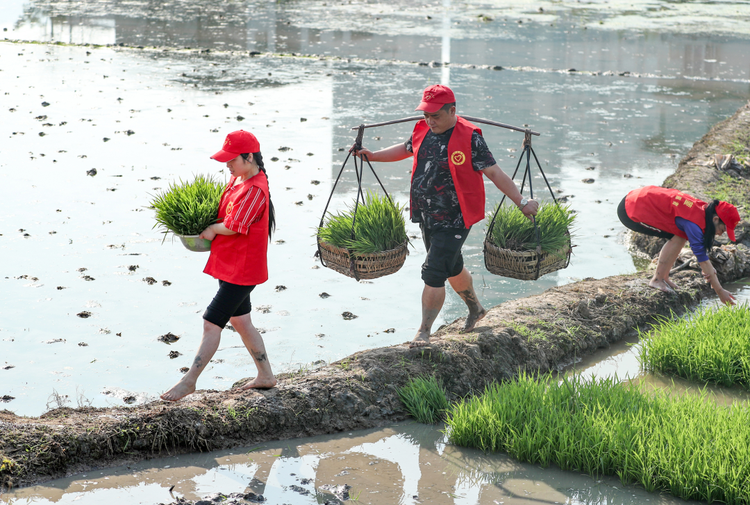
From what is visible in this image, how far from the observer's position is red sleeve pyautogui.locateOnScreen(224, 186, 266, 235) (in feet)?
12.0

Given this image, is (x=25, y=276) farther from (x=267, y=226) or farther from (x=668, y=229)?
(x=668, y=229)

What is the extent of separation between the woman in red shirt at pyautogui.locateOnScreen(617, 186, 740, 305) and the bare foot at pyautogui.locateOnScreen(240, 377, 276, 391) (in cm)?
324

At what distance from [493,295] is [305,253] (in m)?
1.69

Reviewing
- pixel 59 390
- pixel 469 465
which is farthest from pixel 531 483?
pixel 59 390

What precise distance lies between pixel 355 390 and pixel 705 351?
2.27 m

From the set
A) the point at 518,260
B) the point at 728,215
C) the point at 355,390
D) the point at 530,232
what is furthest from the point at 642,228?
the point at 355,390

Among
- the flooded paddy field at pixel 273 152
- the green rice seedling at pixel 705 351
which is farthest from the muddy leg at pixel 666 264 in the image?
the green rice seedling at pixel 705 351

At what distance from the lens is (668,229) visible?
562cm

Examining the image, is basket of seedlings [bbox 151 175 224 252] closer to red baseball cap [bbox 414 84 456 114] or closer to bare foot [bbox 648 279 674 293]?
red baseball cap [bbox 414 84 456 114]

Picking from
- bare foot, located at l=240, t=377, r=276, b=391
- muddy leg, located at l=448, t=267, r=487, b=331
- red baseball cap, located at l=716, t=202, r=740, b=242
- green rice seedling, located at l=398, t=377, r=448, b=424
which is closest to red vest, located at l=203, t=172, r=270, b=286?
bare foot, located at l=240, t=377, r=276, b=391

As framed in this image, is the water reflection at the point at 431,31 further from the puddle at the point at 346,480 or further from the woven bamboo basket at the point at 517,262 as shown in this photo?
the puddle at the point at 346,480

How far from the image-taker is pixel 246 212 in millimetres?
3658

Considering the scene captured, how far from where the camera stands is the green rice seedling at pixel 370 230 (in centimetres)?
468

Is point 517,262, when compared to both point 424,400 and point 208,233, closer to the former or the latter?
point 424,400
